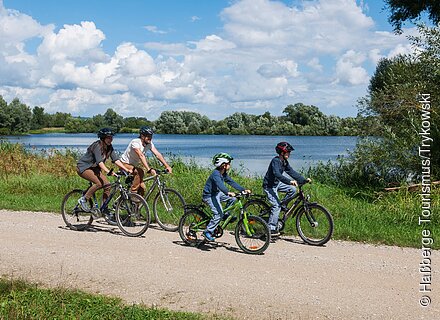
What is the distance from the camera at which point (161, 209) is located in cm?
985

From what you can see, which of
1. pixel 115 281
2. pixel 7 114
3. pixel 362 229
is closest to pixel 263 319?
pixel 115 281

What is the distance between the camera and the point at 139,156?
9859 millimetres

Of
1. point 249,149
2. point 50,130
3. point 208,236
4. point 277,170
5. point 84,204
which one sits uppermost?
point 50,130

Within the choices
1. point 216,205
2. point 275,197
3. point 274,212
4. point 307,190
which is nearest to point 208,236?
point 216,205

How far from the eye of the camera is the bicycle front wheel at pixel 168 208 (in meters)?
9.76

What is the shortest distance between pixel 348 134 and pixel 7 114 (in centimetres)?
4644

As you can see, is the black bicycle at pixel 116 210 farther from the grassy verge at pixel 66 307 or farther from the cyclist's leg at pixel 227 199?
the grassy verge at pixel 66 307

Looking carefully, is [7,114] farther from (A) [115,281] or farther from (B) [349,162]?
(A) [115,281]

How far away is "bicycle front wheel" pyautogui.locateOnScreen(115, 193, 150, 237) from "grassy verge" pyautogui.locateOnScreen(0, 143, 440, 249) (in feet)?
8.45

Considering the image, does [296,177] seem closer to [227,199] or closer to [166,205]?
[227,199]

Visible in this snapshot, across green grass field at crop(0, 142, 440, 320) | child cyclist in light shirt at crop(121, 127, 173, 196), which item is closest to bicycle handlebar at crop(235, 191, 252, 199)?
green grass field at crop(0, 142, 440, 320)

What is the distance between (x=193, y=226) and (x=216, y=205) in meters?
0.53

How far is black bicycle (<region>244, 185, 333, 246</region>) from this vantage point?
335 inches

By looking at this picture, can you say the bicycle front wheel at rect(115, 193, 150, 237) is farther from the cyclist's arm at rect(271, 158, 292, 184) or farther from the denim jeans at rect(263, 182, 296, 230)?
the cyclist's arm at rect(271, 158, 292, 184)
